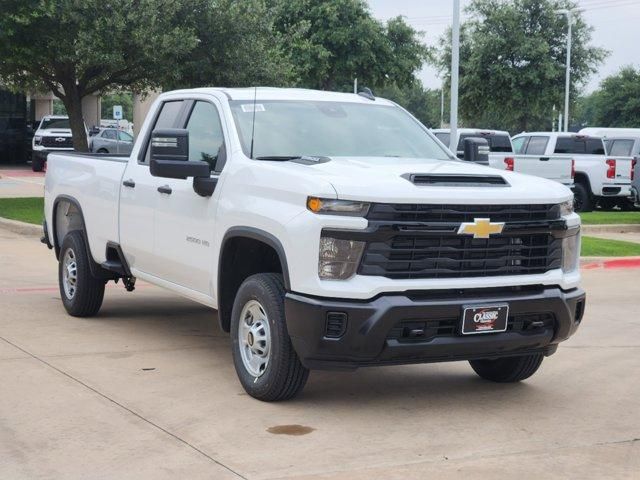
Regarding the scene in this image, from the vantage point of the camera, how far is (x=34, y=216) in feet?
62.8

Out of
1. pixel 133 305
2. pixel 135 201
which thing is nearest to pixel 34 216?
pixel 133 305

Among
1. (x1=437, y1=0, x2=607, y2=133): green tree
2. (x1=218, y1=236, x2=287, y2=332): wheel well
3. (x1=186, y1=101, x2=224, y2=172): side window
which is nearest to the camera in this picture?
(x1=218, y1=236, x2=287, y2=332): wheel well

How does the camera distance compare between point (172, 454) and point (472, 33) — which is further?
point (472, 33)

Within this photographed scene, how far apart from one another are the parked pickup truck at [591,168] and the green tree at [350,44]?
22235 millimetres

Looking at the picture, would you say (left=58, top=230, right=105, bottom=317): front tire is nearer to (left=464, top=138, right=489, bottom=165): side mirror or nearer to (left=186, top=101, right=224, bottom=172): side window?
(left=186, top=101, right=224, bottom=172): side window

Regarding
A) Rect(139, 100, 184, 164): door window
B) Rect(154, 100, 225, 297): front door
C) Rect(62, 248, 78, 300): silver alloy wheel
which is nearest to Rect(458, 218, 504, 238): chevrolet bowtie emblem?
Rect(154, 100, 225, 297): front door

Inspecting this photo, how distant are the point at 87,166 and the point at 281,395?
12.3ft

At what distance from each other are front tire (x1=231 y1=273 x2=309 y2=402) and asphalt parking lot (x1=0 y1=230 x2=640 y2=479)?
0.14m

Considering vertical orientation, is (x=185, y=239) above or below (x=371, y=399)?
above

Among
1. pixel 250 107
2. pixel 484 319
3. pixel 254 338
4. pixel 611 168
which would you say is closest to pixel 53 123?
pixel 611 168

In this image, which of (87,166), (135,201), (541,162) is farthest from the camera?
(541,162)

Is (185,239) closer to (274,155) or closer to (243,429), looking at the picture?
(274,155)

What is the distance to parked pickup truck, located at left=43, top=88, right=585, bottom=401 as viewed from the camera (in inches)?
243

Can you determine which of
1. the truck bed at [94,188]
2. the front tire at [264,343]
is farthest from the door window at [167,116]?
the front tire at [264,343]
